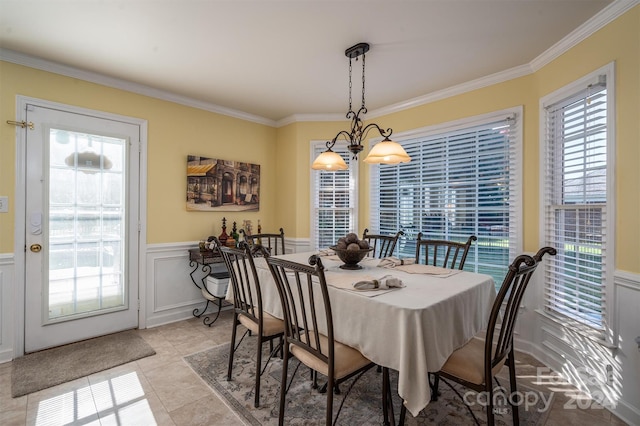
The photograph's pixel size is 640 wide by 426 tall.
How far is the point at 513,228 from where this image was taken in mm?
2969

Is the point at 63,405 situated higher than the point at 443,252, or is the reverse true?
the point at 443,252

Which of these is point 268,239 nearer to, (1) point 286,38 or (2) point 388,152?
(2) point 388,152

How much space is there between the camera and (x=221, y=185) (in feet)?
13.1

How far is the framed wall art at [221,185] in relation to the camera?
377 centimetres

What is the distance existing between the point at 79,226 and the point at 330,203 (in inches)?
114

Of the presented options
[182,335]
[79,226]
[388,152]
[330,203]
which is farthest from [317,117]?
[182,335]

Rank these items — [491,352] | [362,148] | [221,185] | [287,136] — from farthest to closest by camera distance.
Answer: [287,136]
[221,185]
[362,148]
[491,352]

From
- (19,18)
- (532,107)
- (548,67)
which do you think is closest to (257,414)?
(19,18)

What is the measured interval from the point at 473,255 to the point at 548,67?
1.86m

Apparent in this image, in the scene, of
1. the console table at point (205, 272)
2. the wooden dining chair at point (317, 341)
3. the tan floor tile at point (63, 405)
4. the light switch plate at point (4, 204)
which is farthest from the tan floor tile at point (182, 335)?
the light switch plate at point (4, 204)

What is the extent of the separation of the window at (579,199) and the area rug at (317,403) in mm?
804

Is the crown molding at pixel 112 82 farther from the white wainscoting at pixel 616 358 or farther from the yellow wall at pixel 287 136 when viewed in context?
the white wainscoting at pixel 616 358

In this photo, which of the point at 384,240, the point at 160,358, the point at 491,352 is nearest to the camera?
the point at 491,352

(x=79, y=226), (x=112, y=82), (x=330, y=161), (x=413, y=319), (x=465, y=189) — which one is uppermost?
(x=112, y=82)
